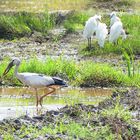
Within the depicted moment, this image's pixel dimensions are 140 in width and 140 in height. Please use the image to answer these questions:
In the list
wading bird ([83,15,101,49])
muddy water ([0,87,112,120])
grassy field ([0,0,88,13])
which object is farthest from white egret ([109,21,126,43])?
grassy field ([0,0,88,13])

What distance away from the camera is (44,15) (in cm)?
2395

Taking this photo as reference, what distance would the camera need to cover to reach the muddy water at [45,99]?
12609 millimetres

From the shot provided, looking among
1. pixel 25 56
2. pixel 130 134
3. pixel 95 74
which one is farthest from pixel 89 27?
pixel 130 134

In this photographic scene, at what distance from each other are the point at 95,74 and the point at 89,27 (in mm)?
5358

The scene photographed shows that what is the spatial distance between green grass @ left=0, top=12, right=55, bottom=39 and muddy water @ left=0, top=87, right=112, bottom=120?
679 centimetres

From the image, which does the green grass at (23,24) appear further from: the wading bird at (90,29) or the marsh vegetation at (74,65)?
the wading bird at (90,29)

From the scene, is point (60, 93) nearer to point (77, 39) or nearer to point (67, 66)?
point (67, 66)

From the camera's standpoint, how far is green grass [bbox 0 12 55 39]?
21594mm

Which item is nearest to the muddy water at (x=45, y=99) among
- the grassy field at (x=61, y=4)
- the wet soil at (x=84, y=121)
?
the wet soil at (x=84, y=121)

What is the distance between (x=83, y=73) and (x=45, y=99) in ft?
5.17

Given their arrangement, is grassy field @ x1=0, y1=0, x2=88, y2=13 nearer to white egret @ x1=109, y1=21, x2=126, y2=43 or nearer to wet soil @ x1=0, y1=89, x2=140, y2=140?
white egret @ x1=109, y1=21, x2=126, y2=43

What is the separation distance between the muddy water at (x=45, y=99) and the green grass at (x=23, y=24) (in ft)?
22.3

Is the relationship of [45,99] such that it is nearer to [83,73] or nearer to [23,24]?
[83,73]

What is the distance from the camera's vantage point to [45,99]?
14.1 meters
